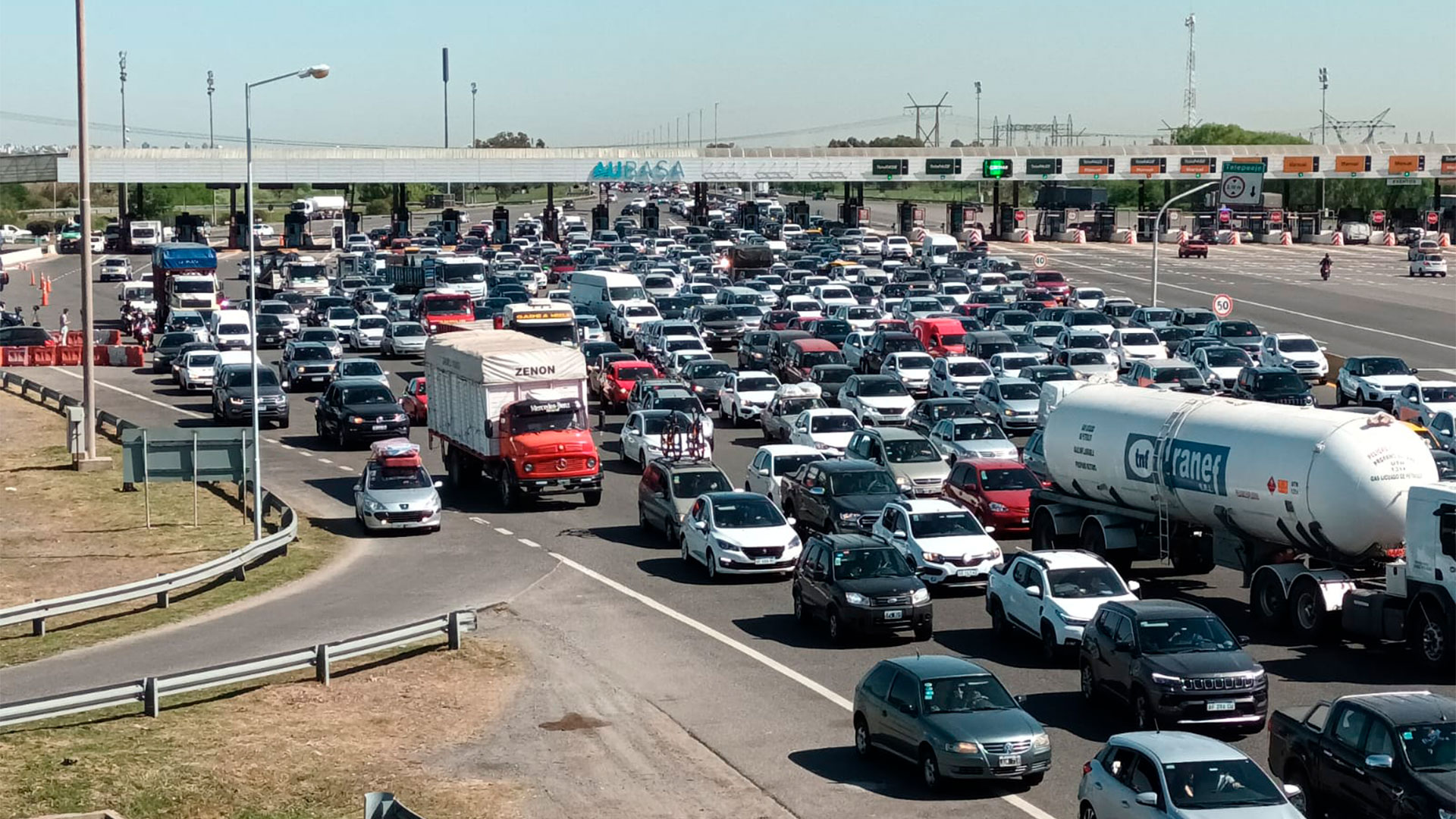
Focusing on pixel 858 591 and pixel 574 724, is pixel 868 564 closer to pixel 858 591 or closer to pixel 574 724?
pixel 858 591

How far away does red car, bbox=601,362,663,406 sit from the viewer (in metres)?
52.9

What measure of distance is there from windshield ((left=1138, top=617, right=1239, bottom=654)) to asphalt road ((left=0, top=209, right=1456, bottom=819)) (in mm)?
1119

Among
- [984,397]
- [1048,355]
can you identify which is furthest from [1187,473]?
[1048,355]

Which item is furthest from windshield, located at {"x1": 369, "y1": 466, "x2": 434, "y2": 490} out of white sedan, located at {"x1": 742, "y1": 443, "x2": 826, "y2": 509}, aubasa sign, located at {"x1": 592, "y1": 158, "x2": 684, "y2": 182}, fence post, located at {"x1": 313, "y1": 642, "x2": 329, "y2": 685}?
aubasa sign, located at {"x1": 592, "y1": 158, "x2": 684, "y2": 182}

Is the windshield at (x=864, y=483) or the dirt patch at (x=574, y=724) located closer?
the dirt patch at (x=574, y=724)

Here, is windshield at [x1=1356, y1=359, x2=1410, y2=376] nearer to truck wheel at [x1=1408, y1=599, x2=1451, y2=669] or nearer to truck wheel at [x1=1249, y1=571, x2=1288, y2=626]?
truck wheel at [x1=1249, y1=571, x2=1288, y2=626]

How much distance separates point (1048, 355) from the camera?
5747 centimetres

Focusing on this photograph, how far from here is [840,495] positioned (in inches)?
1353

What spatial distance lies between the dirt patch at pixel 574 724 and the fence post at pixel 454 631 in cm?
400

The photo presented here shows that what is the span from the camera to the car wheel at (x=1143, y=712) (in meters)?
21.4

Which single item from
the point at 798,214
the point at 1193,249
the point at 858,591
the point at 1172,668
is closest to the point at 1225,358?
the point at 858,591

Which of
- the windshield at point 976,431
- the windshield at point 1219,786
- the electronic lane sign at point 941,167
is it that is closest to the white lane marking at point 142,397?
the windshield at point 976,431

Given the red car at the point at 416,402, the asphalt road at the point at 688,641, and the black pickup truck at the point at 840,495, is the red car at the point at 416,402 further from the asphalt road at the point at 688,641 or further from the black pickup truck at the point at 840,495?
the black pickup truck at the point at 840,495

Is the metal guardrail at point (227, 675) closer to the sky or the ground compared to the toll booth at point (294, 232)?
closer to the ground
